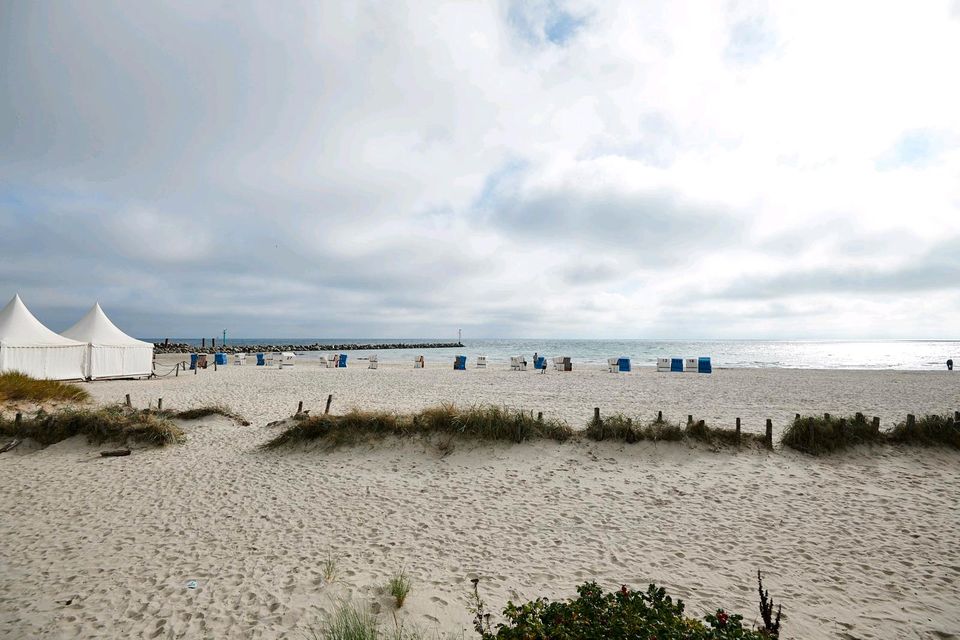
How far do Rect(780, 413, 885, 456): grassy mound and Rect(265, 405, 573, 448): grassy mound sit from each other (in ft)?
14.3

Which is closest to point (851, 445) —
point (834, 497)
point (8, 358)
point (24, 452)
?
point (834, 497)

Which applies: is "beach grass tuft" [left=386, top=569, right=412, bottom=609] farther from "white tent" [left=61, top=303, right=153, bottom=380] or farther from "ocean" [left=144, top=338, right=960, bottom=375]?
"ocean" [left=144, top=338, right=960, bottom=375]

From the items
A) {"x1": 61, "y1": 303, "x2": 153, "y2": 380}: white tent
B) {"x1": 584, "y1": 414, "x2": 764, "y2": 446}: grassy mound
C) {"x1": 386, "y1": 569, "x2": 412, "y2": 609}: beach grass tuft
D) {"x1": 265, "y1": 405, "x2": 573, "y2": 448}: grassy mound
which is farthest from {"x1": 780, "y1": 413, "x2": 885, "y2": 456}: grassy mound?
{"x1": 61, "y1": 303, "x2": 153, "y2": 380}: white tent

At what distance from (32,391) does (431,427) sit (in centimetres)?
1208

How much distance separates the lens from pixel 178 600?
4309 millimetres

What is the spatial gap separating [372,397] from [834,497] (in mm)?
13406

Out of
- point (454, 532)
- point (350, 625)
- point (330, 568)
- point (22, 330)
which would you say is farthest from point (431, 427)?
point (22, 330)

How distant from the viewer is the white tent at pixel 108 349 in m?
22.0

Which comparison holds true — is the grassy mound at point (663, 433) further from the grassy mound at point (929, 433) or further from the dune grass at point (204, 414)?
the dune grass at point (204, 414)

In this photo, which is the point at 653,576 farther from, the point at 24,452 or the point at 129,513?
the point at 24,452

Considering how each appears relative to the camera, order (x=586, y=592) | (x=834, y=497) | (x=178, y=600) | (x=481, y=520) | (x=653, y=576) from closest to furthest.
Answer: (x=586, y=592) < (x=178, y=600) < (x=653, y=576) < (x=481, y=520) < (x=834, y=497)

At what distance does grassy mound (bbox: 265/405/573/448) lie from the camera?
926 cm

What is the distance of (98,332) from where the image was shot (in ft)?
74.7

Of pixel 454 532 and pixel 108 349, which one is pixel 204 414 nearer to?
pixel 454 532
